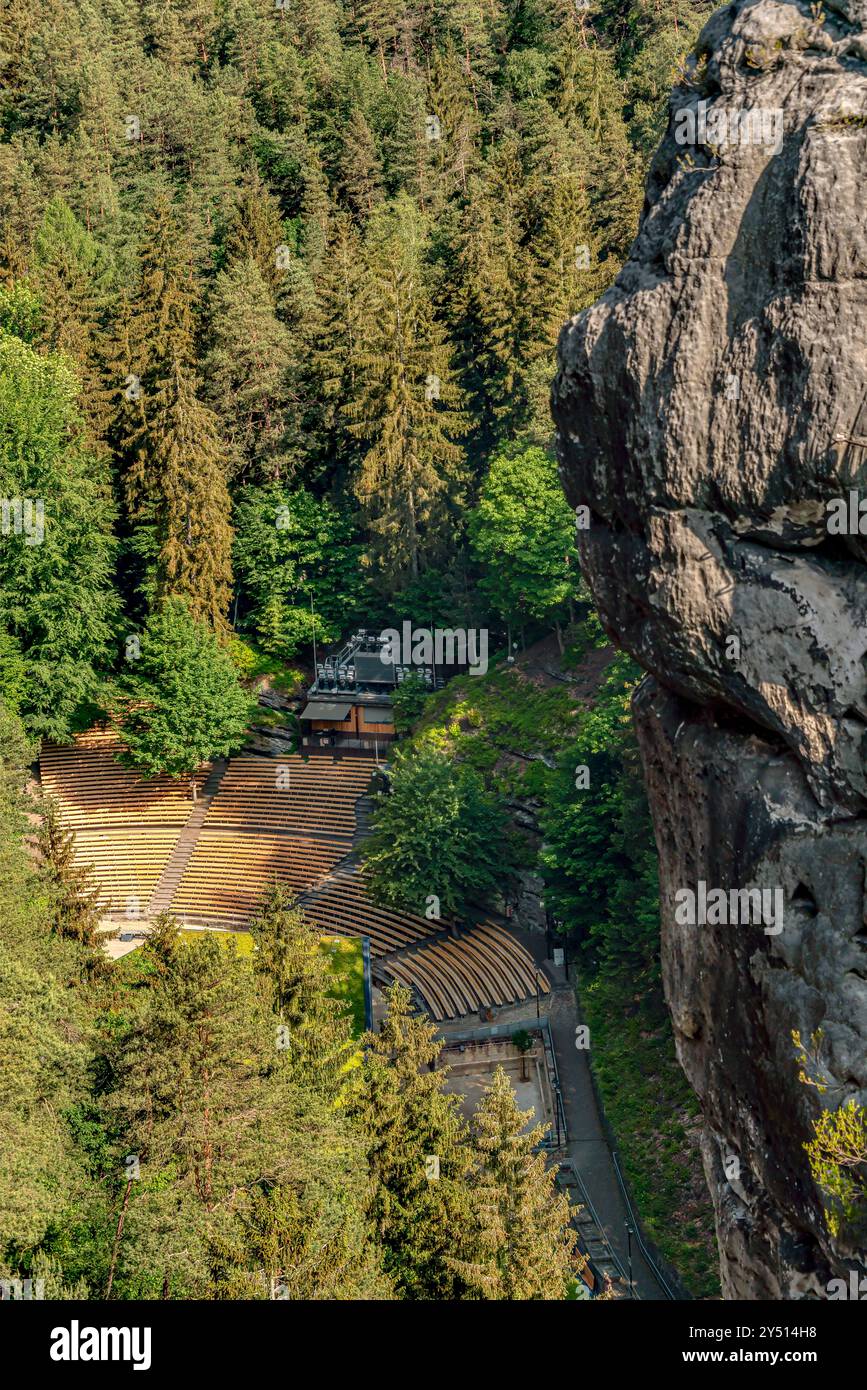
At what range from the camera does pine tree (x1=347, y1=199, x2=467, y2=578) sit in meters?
58.5

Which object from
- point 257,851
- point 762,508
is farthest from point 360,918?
point 762,508

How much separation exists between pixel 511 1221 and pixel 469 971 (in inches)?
713

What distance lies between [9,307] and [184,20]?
36.3m

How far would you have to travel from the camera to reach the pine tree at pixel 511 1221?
30.0m

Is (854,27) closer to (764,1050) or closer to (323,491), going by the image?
(764,1050)

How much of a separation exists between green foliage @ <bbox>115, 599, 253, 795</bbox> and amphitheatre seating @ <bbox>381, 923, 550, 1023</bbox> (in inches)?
497

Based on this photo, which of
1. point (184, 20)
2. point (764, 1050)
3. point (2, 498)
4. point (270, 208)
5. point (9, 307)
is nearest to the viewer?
point (764, 1050)

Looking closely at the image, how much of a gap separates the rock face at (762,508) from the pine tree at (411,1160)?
1144 cm

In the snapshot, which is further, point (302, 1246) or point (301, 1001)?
point (301, 1001)

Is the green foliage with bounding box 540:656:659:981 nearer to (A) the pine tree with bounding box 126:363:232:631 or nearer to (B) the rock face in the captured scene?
(A) the pine tree with bounding box 126:363:232:631

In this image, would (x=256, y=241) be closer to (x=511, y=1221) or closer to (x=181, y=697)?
(x=181, y=697)

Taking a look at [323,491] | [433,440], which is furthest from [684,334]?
[323,491]

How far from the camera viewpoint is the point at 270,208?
7056 cm

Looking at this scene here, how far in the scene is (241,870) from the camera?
56125 millimetres
